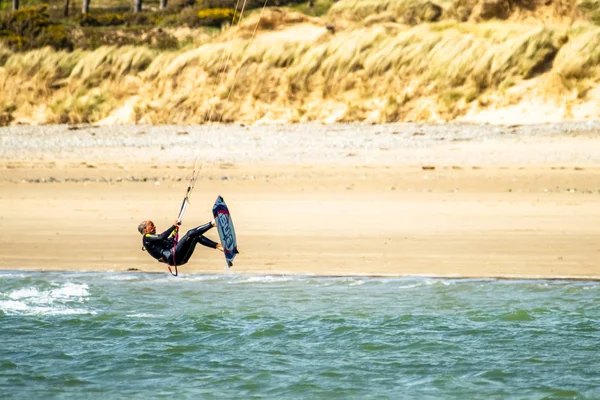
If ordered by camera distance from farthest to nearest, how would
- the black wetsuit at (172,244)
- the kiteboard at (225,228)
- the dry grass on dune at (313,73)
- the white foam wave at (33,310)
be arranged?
the dry grass on dune at (313,73) < the white foam wave at (33,310) < the black wetsuit at (172,244) < the kiteboard at (225,228)

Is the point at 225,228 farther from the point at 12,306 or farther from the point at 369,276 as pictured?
the point at 12,306

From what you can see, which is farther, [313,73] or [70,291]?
[313,73]

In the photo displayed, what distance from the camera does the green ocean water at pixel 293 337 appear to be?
8.16 m

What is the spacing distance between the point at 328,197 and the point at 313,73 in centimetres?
1034

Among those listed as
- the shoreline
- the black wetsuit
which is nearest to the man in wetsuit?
the black wetsuit

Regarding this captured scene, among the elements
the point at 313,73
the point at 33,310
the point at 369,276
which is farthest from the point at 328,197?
the point at 313,73

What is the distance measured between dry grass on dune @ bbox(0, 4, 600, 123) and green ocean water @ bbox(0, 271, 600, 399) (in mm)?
10291

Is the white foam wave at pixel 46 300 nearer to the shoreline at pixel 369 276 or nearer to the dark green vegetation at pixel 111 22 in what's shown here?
the shoreline at pixel 369 276

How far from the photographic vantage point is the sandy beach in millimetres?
11359

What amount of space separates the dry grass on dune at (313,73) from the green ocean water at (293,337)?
33.8 feet

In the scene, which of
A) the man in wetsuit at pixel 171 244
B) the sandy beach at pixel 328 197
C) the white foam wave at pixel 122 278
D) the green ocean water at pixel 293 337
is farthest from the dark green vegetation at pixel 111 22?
the man in wetsuit at pixel 171 244

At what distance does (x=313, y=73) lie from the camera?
80.2 feet

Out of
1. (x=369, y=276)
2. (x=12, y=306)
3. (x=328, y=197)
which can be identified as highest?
(x=328, y=197)

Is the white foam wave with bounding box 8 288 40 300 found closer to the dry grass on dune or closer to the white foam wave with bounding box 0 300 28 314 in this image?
the white foam wave with bounding box 0 300 28 314
